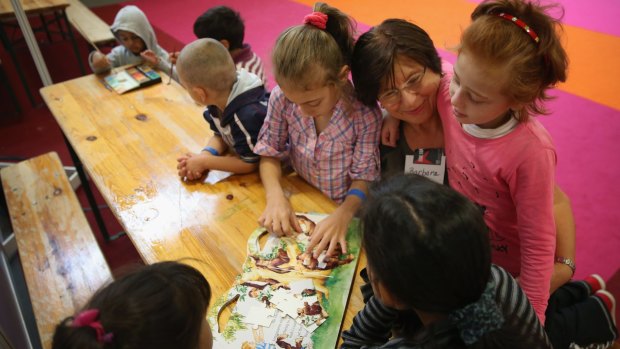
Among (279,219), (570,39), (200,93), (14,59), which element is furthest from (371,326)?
(14,59)

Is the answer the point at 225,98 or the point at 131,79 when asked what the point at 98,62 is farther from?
the point at 225,98

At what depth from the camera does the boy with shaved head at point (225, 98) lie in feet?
4.76

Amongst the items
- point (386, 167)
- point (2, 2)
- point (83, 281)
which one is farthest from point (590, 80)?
point (2, 2)

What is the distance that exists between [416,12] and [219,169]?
3975 millimetres

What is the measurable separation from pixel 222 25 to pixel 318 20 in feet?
4.40

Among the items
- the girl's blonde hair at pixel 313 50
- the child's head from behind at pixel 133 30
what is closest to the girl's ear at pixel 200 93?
the girl's blonde hair at pixel 313 50

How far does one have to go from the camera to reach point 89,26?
338 cm

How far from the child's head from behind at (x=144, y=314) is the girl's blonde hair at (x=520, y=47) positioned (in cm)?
75

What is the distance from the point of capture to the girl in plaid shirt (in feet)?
3.70

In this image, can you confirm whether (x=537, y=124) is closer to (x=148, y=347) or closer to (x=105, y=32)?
(x=148, y=347)

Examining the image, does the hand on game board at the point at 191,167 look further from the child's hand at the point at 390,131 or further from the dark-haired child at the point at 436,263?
the dark-haired child at the point at 436,263

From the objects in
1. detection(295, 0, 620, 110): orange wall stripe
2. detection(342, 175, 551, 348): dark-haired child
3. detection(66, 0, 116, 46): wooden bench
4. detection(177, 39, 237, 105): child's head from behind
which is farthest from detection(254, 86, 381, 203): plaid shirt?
detection(66, 0, 116, 46): wooden bench

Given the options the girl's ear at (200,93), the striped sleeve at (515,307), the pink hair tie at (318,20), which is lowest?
the striped sleeve at (515,307)

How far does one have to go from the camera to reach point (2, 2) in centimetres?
348
